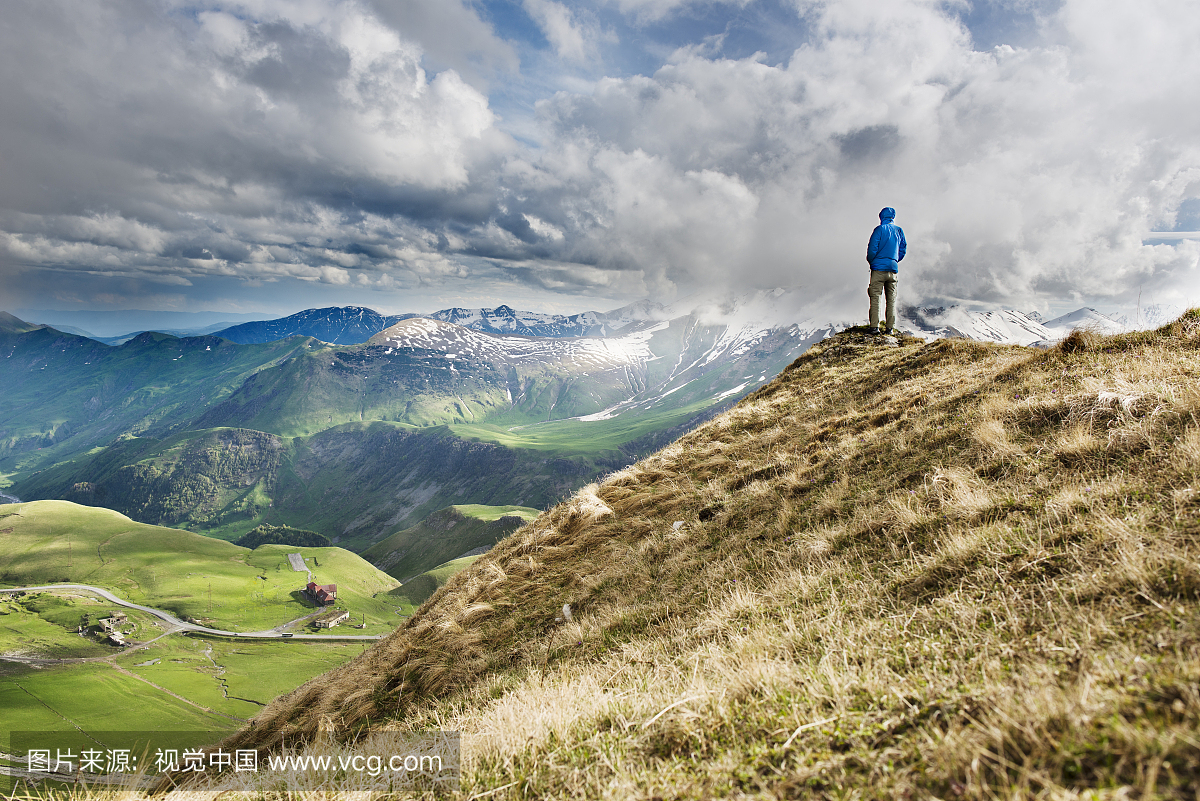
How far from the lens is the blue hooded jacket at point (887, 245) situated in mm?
19078

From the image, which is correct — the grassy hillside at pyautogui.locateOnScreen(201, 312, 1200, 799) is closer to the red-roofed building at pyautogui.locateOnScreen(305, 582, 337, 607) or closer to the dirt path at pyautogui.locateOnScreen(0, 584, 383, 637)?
the dirt path at pyautogui.locateOnScreen(0, 584, 383, 637)

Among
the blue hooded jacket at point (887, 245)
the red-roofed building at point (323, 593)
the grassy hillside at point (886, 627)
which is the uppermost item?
the blue hooded jacket at point (887, 245)

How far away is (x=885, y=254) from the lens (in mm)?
19281

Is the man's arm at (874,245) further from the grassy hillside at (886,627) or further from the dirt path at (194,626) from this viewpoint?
the dirt path at (194,626)

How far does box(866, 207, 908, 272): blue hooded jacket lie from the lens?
19078mm

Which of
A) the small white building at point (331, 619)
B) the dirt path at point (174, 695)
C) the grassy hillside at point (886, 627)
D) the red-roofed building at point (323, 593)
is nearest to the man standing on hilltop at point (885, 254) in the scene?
the grassy hillside at point (886, 627)

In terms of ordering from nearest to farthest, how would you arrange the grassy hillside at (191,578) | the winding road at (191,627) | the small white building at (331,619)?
1. the winding road at (191,627)
2. the small white building at (331,619)
3. the grassy hillside at (191,578)

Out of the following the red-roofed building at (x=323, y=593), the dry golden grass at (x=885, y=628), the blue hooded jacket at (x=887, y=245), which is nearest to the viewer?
the dry golden grass at (x=885, y=628)

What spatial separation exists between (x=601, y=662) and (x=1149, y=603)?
16.6ft

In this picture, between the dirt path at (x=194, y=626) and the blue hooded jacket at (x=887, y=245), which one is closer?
the blue hooded jacket at (x=887, y=245)

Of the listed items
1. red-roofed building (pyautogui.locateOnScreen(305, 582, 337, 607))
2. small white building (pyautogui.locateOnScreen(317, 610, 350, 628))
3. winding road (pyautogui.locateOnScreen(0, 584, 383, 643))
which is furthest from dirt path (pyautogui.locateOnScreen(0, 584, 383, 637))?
small white building (pyautogui.locateOnScreen(317, 610, 350, 628))

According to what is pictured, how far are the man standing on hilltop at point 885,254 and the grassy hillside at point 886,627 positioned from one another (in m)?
8.96

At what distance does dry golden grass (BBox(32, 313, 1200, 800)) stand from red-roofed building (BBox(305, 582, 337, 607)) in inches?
7337

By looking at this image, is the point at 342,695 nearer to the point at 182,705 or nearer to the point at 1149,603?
the point at 1149,603
